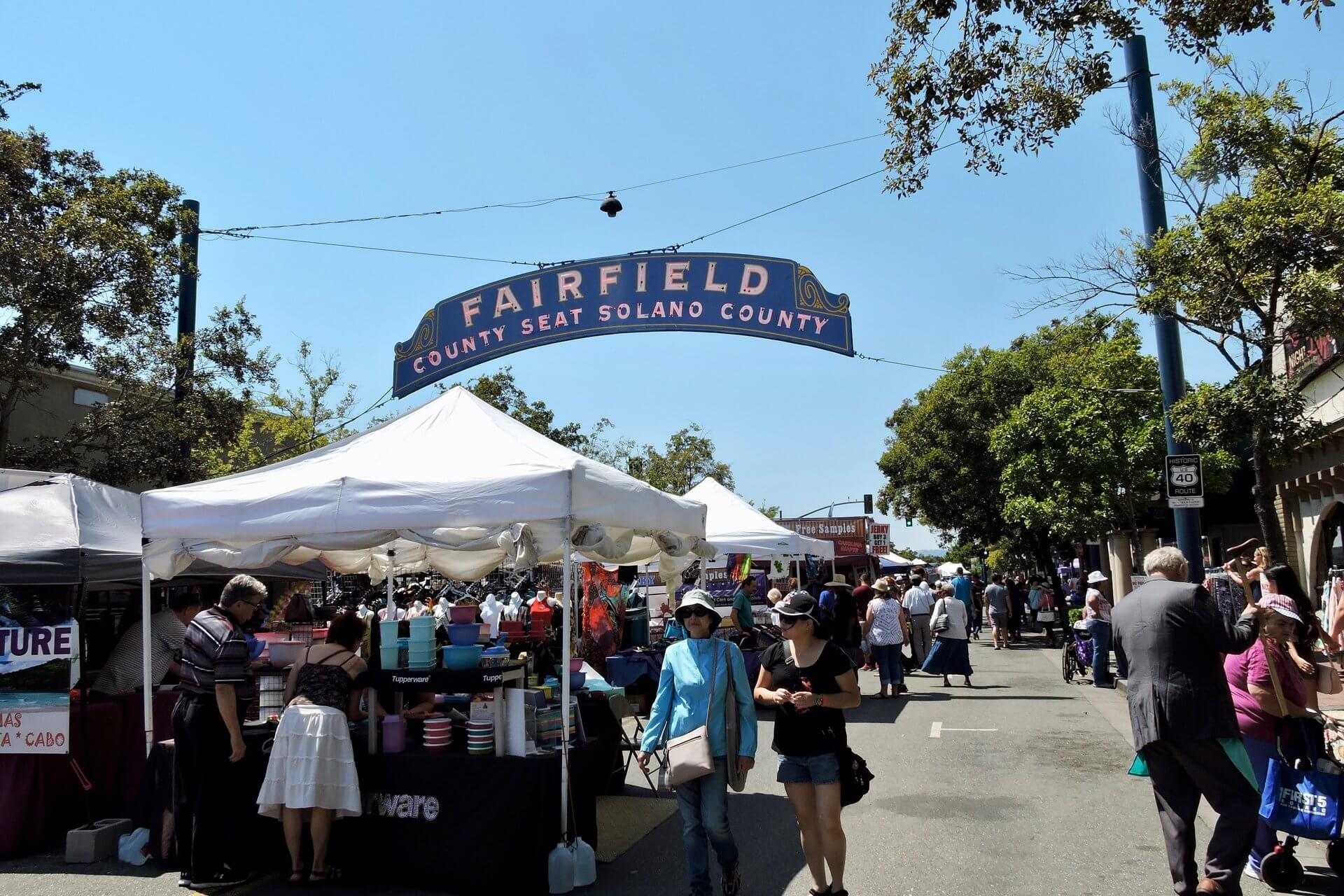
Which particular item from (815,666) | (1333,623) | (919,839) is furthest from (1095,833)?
(1333,623)

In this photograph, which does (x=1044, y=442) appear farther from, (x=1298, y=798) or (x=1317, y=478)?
(x=1298, y=798)

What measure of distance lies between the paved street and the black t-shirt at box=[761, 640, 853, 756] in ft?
3.90

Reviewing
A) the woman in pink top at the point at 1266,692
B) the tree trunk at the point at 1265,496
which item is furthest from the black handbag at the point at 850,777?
the tree trunk at the point at 1265,496

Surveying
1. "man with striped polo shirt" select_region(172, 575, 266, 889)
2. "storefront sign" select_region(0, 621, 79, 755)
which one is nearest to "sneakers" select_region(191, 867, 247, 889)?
"man with striped polo shirt" select_region(172, 575, 266, 889)

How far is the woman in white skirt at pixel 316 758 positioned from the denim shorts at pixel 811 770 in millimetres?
2652

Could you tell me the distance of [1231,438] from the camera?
33.1 feet

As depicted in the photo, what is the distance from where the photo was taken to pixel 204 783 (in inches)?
240

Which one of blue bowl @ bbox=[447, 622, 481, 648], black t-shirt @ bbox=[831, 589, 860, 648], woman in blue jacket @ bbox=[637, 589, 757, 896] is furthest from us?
black t-shirt @ bbox=[831, 589, 860, 648]

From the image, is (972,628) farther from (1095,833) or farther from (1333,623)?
(1095,833)

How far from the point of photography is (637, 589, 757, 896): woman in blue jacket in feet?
17.0

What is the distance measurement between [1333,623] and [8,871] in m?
10.9

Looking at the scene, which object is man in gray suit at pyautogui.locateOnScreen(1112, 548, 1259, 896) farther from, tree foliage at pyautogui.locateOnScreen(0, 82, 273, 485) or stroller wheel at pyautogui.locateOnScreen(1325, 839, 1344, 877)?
tree foliage at pyautogui.locateOnScreen(0, 82, 273, 485)

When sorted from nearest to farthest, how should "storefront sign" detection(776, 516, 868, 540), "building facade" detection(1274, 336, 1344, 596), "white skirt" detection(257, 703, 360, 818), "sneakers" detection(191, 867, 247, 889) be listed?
1. "white skirt" detection(257, 703, 360, 818)
2. "sneakers" detection(191, 867, 247, 889)
3. "building facade" detection(1274, 336, 1344, 596)
4. "storefront sign" detection(776, 516, 868, 540)

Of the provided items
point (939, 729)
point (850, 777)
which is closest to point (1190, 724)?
point (850, 777)
